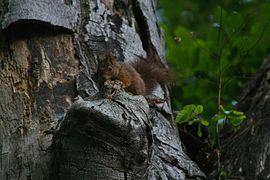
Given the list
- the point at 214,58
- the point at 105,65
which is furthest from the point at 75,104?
the point at 214,58

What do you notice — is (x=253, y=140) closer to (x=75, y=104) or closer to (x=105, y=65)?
(x=105, y=65)

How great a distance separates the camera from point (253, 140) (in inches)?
123

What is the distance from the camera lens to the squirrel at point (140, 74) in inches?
129

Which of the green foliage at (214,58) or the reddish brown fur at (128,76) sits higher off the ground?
A: the green foliage at (214,58)

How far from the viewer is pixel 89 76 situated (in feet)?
9.14

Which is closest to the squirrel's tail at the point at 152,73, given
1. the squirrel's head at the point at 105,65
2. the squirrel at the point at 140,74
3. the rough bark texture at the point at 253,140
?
the squirrel at the point at 140,74

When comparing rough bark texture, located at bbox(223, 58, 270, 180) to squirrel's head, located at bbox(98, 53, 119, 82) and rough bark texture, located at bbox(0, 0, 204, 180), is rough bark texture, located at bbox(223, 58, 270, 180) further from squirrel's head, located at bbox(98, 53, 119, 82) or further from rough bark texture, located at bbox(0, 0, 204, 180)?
squirrel's head, located at bbox(98, 53, 119, 82)

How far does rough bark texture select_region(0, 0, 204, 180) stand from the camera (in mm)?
2154

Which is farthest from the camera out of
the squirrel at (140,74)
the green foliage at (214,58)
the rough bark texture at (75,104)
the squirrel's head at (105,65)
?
the green foliage at (214,58)

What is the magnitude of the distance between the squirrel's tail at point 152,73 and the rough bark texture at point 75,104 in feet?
0.19

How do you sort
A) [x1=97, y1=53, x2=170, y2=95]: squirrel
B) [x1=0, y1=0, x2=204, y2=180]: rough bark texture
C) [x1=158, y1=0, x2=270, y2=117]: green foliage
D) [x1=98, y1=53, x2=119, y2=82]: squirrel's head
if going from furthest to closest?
1. [x1=158, y1=0, x2=270, y2=117]: green foliage
2. [x1=97, y1=53, x2=170, y2=95]: squirrel
3. [x1=98, y1=53, x2=119, y2=82]: squirrel's head
4. [x1=0, y1=0, x2=204, y2=180]: rough bark texture

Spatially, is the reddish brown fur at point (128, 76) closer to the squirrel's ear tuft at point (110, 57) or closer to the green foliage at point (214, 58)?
the squirrel's ear tuft at point (110, 57)

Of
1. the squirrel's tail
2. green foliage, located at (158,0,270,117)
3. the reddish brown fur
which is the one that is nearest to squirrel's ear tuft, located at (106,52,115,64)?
the reddish brown fur

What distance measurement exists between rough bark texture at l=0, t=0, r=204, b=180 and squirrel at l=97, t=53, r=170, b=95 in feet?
0.22
